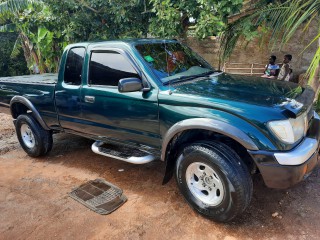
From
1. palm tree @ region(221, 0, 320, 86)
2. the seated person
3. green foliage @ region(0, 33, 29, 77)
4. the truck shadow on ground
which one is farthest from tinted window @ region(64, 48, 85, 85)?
green foliage @ region(0, 33, 29, 77)

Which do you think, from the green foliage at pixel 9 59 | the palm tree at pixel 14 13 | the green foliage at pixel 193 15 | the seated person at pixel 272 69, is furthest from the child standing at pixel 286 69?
the green foliage at pixel 9 59

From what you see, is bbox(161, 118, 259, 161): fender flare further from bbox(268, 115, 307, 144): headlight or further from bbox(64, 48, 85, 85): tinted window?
bbox(64, 48, 85, 85): tinted window

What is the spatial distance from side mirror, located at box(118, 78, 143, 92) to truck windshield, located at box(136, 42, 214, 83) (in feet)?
0.96

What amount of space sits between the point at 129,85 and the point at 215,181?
140cm

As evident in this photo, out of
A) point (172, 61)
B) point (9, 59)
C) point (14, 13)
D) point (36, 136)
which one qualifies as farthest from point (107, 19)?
point (9, 59)

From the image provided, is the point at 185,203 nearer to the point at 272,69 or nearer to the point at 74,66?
the point at 74,66

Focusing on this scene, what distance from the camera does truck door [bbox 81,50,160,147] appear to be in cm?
322

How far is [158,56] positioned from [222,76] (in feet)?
3.00

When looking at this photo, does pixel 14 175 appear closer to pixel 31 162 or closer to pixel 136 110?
pixel 31 162

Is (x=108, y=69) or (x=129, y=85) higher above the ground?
(x=108, y=69)

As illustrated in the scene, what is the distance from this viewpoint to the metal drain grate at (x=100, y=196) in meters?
3.36

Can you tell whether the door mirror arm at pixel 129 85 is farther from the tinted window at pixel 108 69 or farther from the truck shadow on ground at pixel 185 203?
the truck shadow on ground at pixel 185 203

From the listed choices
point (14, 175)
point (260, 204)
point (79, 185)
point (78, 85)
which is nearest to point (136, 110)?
point (78, 85)

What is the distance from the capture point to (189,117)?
9.39 ft
